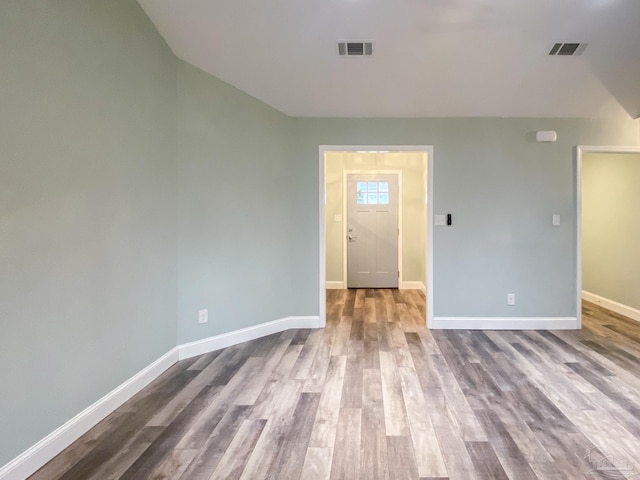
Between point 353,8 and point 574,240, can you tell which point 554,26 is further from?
point 574,240

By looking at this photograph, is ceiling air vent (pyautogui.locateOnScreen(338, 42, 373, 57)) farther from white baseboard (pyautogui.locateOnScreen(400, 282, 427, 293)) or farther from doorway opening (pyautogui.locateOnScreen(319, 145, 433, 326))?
white baseboard (pyautogui.locateOnScreen(400, 282, 427, 293))

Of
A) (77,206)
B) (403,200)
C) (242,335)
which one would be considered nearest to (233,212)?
(242,335)

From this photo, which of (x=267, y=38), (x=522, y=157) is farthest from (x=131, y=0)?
(x=522, y=157)

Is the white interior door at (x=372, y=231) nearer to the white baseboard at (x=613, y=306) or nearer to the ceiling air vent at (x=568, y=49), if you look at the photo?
the white baseboard at (x=613, y=306)

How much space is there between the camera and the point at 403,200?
6098 mm

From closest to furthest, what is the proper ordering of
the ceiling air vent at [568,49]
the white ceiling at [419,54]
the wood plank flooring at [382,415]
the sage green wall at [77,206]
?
the sage green wall at [77,206]
the wood plank flooring at [382,415]
the white ceiling at [419,54]
the ceiling air vent at [568,49]

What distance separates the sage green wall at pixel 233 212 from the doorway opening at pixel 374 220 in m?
2.27

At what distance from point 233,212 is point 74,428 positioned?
1.99m

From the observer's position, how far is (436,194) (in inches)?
151

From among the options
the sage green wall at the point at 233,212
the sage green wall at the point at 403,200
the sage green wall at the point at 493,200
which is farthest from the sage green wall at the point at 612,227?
the sage green wall at the point at 233,212

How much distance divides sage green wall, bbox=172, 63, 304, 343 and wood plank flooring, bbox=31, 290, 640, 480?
45 centimetres

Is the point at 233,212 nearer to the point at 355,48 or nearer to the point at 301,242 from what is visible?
the point at 301,242

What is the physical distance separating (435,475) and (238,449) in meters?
0.99

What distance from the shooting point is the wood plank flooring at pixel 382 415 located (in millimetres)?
1697
